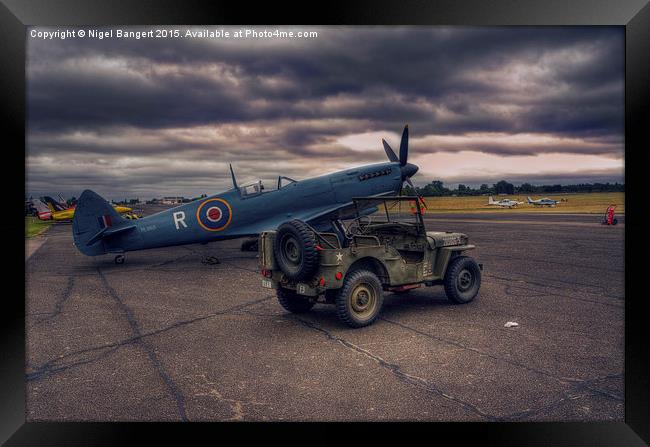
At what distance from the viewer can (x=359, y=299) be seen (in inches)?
247

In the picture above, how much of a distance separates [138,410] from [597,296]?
26.6ft

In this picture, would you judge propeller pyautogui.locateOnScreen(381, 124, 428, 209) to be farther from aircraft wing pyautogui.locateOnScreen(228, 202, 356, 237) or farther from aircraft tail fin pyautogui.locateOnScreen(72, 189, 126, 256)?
aircraft tail fin pyautogui.locateOnScreen(72, 189, 126, 256)

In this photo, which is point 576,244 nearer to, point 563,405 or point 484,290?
point 484,290

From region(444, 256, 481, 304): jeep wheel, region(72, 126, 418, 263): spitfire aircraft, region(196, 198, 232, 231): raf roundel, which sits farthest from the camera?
region(196, 198, 232, 231): raf roundel

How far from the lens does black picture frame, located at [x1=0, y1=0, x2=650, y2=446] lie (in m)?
3.48

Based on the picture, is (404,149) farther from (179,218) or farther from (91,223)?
(91,223)

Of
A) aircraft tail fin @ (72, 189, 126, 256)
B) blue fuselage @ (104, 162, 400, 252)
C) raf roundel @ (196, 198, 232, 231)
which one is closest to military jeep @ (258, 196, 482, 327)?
blue fuselage @ (104, 162, 400, 252)

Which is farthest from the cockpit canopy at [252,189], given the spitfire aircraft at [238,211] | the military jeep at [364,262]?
the military jeep at [364,262]

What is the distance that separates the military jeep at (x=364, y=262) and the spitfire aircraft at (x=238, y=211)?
15.5 feet

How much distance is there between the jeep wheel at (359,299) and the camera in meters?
5.96

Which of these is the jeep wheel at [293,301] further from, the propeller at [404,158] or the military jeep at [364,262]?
the propeller at [404,158]

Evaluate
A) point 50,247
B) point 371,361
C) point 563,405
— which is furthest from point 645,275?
point 50,247

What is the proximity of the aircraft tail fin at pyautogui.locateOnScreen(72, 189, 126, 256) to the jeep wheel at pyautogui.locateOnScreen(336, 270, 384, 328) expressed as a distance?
9886mm
